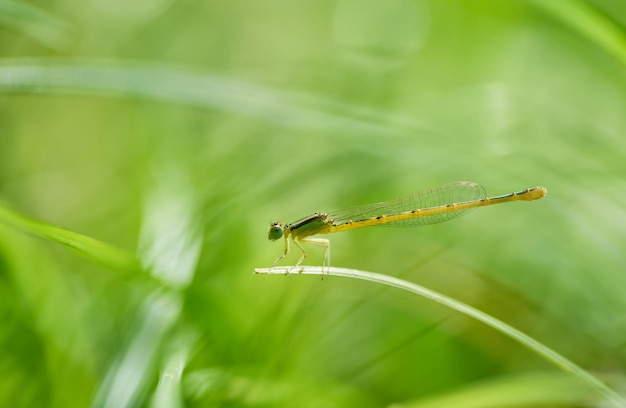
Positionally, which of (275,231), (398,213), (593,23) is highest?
(593,23)

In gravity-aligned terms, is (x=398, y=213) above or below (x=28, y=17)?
below

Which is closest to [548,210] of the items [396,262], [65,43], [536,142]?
[536,142]

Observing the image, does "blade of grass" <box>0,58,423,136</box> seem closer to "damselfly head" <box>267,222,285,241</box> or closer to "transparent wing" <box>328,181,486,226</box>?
"transparent wing" <box>328,181,486,226</box>

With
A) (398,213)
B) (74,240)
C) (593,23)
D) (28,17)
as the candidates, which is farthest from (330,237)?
(74,240)

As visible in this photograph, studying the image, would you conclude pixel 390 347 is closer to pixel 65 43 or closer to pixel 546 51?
pixel 546 51

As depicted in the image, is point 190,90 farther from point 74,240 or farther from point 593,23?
point 593,23

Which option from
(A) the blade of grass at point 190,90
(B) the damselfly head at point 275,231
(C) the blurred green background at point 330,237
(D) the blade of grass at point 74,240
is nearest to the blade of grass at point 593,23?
(C) the blurred green background at point 330,237

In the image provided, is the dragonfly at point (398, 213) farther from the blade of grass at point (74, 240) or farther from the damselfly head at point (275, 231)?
the blade of grass at point (74, 240)
